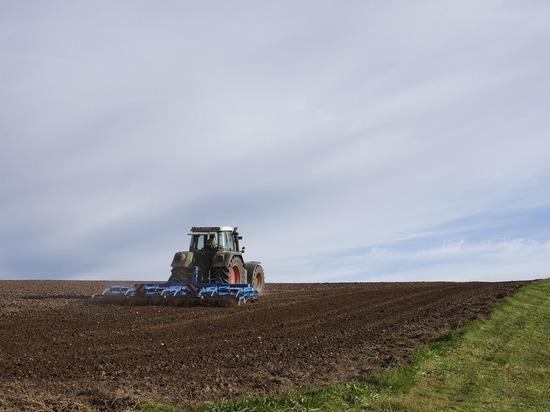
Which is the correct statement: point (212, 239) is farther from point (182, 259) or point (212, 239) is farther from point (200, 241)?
point (182, 259)

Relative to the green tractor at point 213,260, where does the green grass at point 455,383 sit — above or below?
below

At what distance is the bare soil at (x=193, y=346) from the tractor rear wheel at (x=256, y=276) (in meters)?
2.84

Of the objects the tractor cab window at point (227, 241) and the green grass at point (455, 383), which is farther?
the tractor cab window at point (227, 241)

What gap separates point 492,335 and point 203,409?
32.5ft

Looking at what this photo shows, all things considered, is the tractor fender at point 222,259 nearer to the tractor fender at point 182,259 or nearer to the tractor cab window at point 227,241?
the tractor cab window at point 227,241

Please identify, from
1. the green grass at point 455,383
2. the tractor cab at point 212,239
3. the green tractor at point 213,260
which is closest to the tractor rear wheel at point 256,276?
the green tractor at point 213,260

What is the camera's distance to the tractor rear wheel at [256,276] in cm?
2605

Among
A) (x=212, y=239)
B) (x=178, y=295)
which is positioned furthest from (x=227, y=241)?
(x=178, y=295)

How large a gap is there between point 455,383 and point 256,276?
16.8 meters

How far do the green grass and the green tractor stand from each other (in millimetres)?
10669

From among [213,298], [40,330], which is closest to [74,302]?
[213,298]

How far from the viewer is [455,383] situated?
10.5 meters

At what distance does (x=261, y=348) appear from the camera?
12734mm

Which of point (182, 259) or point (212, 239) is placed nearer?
point (182, 259)
